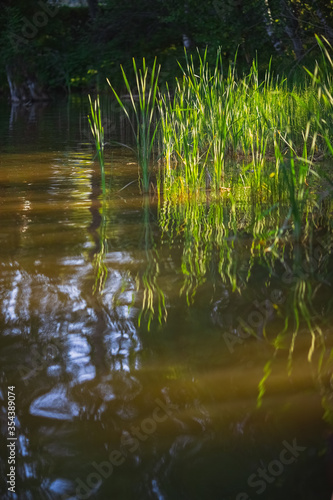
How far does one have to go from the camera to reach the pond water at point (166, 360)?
116 cm

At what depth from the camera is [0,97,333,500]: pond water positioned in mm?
1163

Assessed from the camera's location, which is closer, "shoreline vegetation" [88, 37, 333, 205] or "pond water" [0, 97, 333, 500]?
"pond water" [0, 97, 333, 500]

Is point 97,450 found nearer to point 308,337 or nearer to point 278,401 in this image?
point 278,401

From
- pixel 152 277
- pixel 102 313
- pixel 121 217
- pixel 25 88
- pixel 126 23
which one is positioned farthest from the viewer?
pixel 25 88

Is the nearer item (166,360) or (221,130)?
(166,360)

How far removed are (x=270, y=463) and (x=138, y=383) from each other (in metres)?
0.39

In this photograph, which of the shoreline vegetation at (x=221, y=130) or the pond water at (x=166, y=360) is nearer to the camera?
the pond water at (x=166, y=360)

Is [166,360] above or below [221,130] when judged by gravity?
below

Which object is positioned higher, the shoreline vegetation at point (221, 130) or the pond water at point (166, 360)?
the shoreline vegetation at point (221, 130)

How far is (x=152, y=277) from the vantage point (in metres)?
2.18

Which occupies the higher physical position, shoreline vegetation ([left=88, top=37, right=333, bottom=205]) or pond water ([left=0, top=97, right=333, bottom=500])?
shoreline vegetation ([left=88, top=37, right=333, bottom=205])

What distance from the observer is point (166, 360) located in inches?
61.7

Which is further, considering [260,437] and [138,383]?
[138,383]

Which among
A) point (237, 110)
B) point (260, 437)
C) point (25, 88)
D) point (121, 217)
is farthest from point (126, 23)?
point (260, 437)
